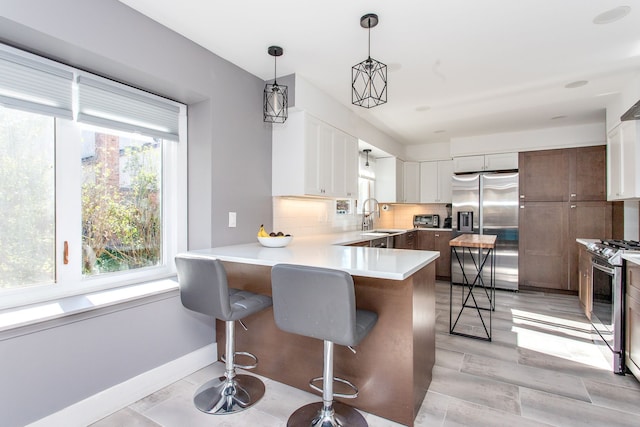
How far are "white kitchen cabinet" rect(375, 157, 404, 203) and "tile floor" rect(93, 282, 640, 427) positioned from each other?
2812mm

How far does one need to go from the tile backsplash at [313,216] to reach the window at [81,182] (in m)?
1.04

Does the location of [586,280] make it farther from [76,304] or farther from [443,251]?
[76,304]

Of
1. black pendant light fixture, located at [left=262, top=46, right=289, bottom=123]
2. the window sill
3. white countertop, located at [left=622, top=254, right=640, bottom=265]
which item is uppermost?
black pendant light fixture, located at [left=262, top=46, right=289, bottom=123]

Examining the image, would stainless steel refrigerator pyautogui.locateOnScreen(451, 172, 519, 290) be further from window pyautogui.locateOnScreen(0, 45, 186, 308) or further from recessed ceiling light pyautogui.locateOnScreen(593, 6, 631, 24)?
window pyautogui.locateOnScreen(0, 45, 186, 308)

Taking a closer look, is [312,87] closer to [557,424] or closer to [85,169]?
[85,169]

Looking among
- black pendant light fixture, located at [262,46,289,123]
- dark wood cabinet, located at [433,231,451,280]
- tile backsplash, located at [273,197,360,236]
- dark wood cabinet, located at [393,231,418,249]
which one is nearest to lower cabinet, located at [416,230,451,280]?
dark wood cabinet, located at [433,231,451,280]

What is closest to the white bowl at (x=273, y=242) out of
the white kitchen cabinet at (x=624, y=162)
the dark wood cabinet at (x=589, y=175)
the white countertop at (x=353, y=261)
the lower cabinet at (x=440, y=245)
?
the white countertop at (x=353, y=261)

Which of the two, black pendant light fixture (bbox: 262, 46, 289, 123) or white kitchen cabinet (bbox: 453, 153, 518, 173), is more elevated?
black pendant light fixture (bbox: 262, 46, 289, 123)

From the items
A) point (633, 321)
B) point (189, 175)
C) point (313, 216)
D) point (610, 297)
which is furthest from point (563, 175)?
point (189, 175)

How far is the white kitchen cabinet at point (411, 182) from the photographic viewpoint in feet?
19.5

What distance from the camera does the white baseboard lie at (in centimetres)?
174

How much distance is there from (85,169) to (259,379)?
1.85m

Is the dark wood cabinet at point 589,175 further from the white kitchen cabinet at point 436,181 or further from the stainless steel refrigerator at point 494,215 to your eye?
the white kitchen cabinet at point 436,181

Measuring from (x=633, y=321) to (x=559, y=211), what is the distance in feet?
9.43
